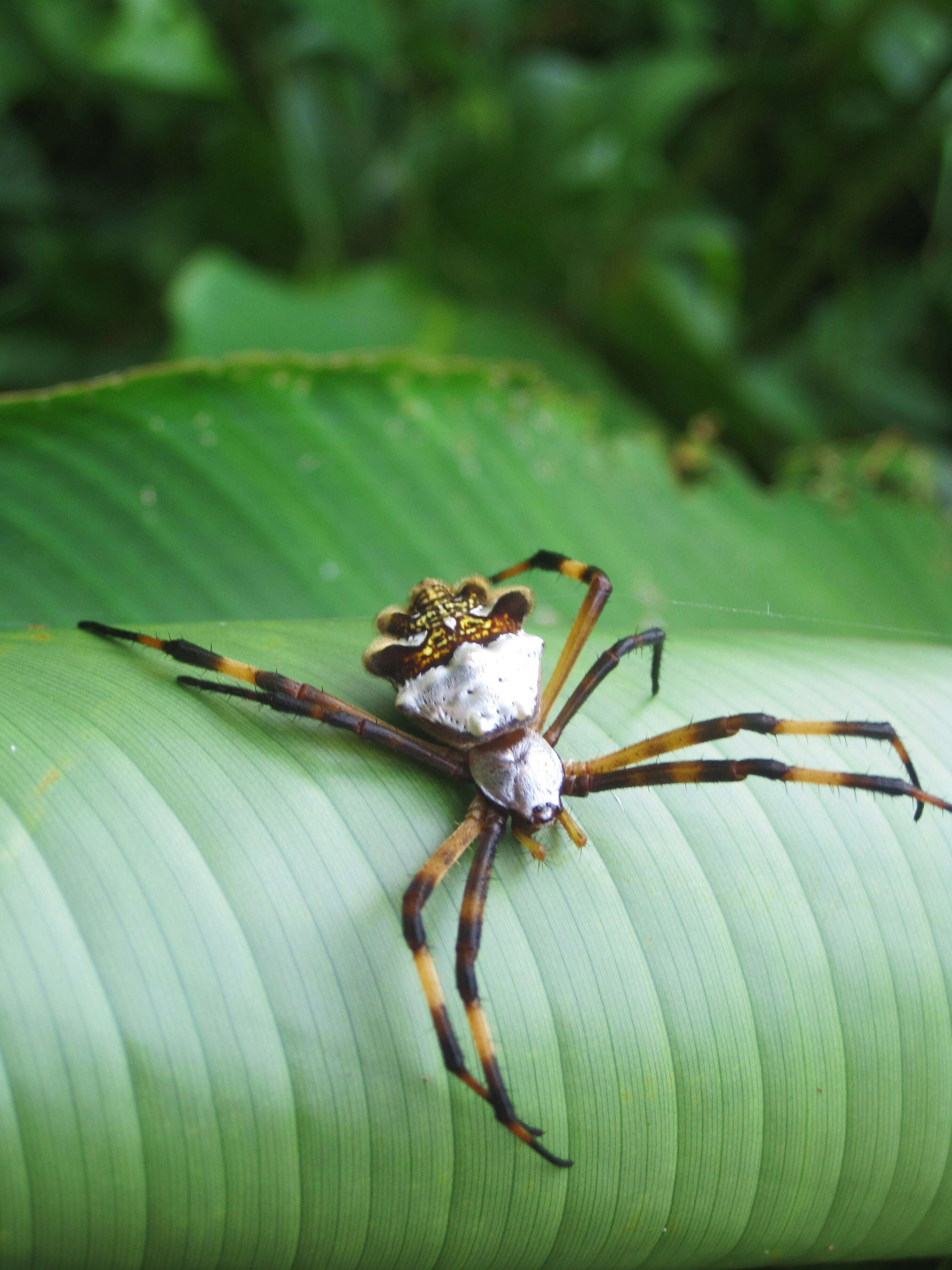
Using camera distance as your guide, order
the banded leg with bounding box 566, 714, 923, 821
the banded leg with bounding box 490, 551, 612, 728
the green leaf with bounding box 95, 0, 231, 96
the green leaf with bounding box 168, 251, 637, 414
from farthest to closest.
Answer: the green leaf with bounding box 95, 0, 231, 96, the green leaf with bounding box 168, 251, 637, 414, the banded leg with bounding box 490, 551, 612, 728, the banded leg with bounding box 566, 714, 923, 821

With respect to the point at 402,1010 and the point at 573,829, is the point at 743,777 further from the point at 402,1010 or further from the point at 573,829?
the point at 402,1010

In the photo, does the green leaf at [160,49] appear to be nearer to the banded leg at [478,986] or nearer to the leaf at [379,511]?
the leaf at [379,511]

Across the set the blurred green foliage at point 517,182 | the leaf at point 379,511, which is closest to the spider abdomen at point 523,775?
the leaf at point 379,511

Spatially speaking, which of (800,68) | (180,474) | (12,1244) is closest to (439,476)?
(180,474)

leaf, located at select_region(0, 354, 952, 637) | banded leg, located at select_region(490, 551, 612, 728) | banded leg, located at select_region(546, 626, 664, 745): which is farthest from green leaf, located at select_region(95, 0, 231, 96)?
banded leg, located at select_region(546, 626, 664, 745)

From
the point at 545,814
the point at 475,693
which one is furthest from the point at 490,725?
the point at 545,814

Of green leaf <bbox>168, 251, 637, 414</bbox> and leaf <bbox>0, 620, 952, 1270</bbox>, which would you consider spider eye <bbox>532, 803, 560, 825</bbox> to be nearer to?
leaf <bbox>0, 620, 952, 1270</bbox>

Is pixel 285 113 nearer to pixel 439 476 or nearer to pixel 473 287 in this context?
pixel 473 287
